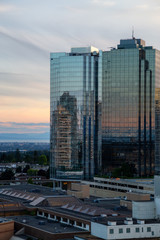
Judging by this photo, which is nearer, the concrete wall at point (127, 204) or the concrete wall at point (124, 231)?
the concrete wall at point (124, 231)

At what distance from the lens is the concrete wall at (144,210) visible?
11588 cm

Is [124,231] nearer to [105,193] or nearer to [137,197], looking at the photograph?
[137,197]

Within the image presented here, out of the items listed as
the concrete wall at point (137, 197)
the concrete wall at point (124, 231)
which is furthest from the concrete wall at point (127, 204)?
the concrete wall at point (124, 231)

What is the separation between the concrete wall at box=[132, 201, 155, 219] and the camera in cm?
11588

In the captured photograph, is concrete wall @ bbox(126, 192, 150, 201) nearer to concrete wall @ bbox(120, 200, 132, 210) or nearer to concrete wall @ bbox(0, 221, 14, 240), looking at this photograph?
concrete wall @ bbox(120, 200, 132, 210)

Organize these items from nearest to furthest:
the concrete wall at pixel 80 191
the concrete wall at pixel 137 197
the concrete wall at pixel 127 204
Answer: the concrete wall at pixel 127 204 < the concrete wall at pixel 137 197 < the concrete wall at pixel 80 191

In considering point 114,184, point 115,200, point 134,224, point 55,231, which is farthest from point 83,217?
point 114,184

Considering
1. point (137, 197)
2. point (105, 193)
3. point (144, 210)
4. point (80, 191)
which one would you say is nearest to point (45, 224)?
point (144, 210)

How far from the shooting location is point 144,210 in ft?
381

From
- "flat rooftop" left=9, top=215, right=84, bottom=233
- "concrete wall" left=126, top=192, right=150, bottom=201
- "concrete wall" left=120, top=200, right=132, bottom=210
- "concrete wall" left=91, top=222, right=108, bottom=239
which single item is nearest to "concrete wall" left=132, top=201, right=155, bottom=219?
"flat rooftop" left=9, top=215, right=84, bottom=233

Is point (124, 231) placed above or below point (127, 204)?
below

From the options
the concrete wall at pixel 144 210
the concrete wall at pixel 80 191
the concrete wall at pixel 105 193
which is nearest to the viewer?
the concrete wall at pixel 144 210

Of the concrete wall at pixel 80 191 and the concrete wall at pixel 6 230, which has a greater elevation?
the concrete wall at pixel 80 191

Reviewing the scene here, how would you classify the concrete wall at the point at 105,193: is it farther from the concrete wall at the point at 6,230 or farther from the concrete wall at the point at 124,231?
the concrete wall at the point at 124,231
